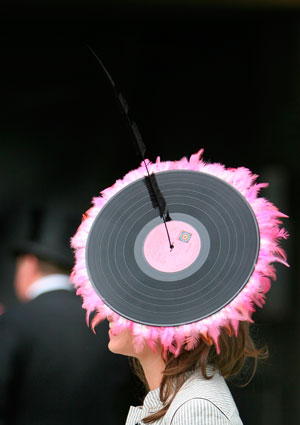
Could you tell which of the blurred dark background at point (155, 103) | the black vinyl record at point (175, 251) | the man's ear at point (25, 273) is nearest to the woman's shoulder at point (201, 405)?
Result: the black vinyl record at point (175, 251)

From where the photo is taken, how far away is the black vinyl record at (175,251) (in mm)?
1079

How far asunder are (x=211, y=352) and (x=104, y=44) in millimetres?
1559

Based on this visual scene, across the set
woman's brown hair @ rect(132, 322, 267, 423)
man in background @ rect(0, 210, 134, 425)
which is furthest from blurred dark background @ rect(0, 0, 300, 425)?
woman's brown hair @ rect(132, 322, 267, 423)

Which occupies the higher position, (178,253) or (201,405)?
(178,253)

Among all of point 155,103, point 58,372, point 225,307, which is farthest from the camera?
point 155,103

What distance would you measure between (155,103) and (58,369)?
46.3 inches

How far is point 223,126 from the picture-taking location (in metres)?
2.20

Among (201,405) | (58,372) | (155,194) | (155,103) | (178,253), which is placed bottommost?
(58,372)

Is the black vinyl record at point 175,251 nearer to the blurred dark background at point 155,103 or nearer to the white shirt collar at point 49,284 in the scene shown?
the blurred dark background at point 155,103

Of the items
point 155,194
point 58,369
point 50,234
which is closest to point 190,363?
point 155,194

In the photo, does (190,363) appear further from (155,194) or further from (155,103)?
(155,103)

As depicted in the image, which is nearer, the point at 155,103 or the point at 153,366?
the point at 153,366

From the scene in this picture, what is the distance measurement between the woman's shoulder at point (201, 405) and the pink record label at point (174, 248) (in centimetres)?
26

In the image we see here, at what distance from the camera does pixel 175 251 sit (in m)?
1.15
